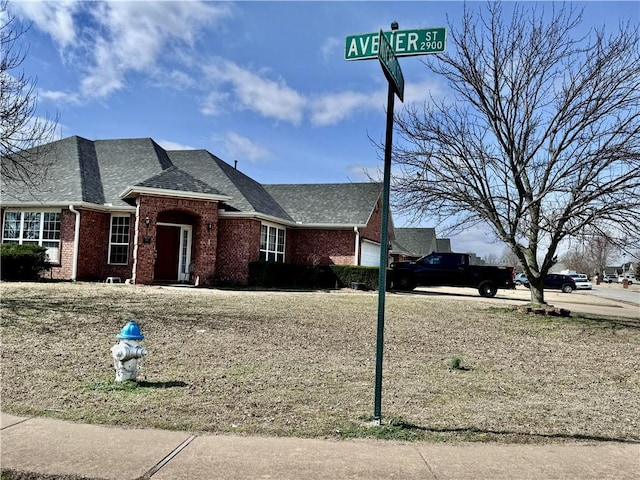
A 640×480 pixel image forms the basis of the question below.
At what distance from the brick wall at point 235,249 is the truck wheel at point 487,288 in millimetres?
10900

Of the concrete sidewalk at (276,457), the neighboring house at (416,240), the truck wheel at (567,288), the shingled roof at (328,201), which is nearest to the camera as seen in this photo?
the concrete sidewalk at (276,457)

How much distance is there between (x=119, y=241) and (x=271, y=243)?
263 inches

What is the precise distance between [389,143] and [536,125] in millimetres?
10649

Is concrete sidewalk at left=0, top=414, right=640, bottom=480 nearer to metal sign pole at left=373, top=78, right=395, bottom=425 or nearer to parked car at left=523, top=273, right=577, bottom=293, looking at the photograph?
metal sign pole at left=373, top=78, right=395, bottom=425

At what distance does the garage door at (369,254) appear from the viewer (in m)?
25.4

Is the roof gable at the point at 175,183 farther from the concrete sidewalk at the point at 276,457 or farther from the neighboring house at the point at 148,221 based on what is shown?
the concrete sidewalk at the point at 276,457

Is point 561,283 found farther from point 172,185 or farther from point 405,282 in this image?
point 172,185

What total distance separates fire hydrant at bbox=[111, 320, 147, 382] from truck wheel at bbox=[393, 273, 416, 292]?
18932 millimetres

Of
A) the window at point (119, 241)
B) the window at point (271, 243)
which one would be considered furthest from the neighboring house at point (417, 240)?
the window at point (119, 241)

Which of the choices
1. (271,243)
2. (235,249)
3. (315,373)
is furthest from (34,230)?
(315,373)

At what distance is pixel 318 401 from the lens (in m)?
5.45

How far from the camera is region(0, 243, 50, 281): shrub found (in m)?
17.2

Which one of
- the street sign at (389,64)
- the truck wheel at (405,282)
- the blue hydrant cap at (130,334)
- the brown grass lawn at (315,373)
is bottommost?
the brown grass lawn at (315,373)

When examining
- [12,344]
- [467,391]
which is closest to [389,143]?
[467,391]
